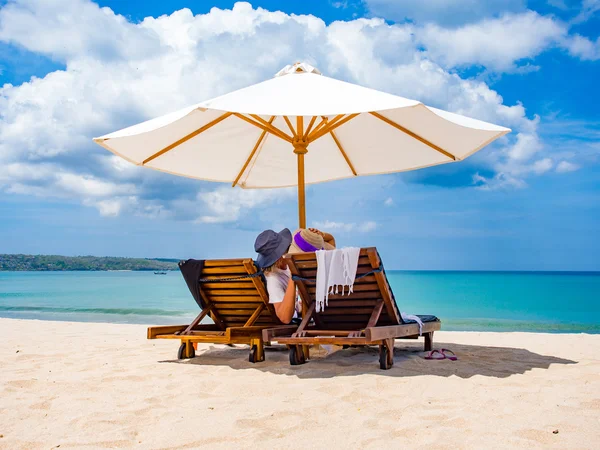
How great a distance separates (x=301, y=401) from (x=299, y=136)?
3035 millimetres

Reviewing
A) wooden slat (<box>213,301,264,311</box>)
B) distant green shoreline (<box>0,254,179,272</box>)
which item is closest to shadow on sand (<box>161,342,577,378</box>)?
wooden slat (<box>213,301,264,311</box>)

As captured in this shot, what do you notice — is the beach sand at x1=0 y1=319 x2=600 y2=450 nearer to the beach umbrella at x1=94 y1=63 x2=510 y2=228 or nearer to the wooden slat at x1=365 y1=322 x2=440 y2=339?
the wooden slat at x1=365 y1=322 x2=440 y2=339

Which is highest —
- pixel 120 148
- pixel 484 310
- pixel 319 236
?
pixel 120 148

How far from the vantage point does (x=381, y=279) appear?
3975 mm

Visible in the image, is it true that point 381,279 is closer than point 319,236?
Yes

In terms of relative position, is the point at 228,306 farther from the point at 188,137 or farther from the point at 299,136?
the point at 188,137

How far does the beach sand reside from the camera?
252 centimetres

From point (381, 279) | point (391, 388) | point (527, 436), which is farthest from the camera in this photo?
point (381, 279)

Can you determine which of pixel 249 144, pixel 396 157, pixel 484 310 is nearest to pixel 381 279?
pixel 396 157

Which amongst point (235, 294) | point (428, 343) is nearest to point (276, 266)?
point (235, 294)

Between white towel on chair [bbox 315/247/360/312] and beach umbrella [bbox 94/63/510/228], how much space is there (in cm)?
103

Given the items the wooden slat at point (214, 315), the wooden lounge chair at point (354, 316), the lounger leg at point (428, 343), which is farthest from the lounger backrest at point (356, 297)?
the wooden slat at point (214, 315)

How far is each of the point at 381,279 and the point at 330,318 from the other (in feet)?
2.43

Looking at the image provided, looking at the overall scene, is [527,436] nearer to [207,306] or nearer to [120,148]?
[207,306]
